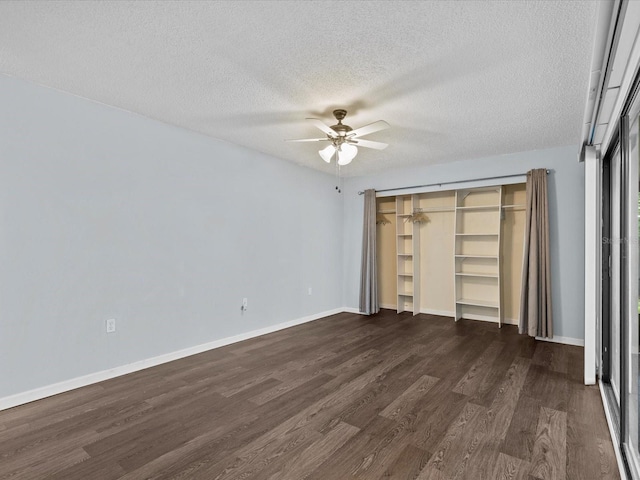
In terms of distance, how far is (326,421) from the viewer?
2.39 meters

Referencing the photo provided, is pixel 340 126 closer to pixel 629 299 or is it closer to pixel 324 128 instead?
pixel 324 128

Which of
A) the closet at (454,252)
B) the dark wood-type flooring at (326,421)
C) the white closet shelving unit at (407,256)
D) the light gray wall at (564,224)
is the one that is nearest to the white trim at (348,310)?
the closet at (454,252)

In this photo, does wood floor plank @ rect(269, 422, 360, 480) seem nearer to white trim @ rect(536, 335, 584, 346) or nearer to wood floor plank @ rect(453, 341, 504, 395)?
wood floor plank @ rect(453, 341, 504, 395)

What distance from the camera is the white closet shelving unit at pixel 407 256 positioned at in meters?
5.80

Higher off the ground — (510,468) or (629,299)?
(629,299)

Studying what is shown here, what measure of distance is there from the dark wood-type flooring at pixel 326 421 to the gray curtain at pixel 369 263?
2.03 m

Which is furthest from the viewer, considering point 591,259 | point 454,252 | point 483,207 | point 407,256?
point 407,256

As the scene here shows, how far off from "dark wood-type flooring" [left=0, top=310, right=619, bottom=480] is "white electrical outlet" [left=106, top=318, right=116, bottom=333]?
45 centimetres

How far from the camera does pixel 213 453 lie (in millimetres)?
2035

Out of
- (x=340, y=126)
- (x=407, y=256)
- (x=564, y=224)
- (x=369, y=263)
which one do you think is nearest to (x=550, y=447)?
(x=340, y=126)

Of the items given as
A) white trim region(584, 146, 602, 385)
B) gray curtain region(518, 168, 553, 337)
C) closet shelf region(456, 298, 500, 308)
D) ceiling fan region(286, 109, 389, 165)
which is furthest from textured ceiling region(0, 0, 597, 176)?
closet shelf region(456, 298, 500, 308)

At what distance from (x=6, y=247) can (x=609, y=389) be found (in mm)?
4872

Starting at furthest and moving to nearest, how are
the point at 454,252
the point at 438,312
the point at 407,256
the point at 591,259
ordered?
the point at 407,256 < the point at 438,312 < the point at 454,252 < the point at 591,259

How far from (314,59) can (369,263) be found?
401cm
